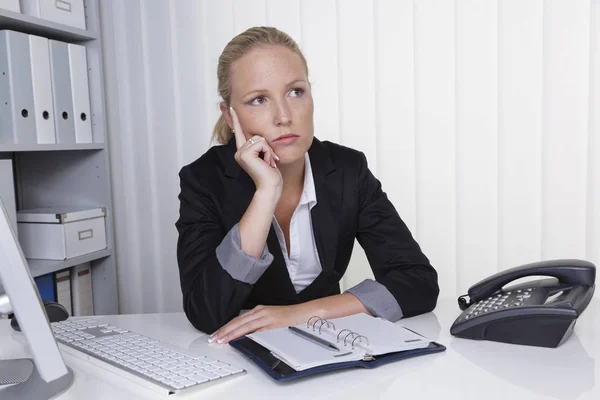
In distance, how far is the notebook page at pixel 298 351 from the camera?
88cm

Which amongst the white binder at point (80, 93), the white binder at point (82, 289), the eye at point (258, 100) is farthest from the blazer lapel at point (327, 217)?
the white binder at point (82, 289)

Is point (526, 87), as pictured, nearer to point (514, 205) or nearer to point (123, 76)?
point (514, 205)

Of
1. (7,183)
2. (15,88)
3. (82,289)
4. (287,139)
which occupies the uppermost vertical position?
(15,88)

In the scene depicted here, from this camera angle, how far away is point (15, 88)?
6.90 ft

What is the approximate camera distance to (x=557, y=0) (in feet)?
6.58

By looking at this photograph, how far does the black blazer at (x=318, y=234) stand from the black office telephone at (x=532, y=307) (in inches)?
7.6

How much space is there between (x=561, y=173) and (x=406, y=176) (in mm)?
530

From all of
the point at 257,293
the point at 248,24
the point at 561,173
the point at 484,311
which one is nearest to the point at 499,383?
the point at 484,311

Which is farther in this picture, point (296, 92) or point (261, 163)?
point (296, 92)

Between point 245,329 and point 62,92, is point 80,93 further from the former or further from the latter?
point 245,329

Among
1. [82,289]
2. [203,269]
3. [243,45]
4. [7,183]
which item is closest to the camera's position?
[203,269]

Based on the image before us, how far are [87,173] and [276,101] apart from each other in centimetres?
136

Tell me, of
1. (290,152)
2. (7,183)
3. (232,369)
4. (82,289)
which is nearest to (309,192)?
(290,152)

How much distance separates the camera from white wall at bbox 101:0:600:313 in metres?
2.04
